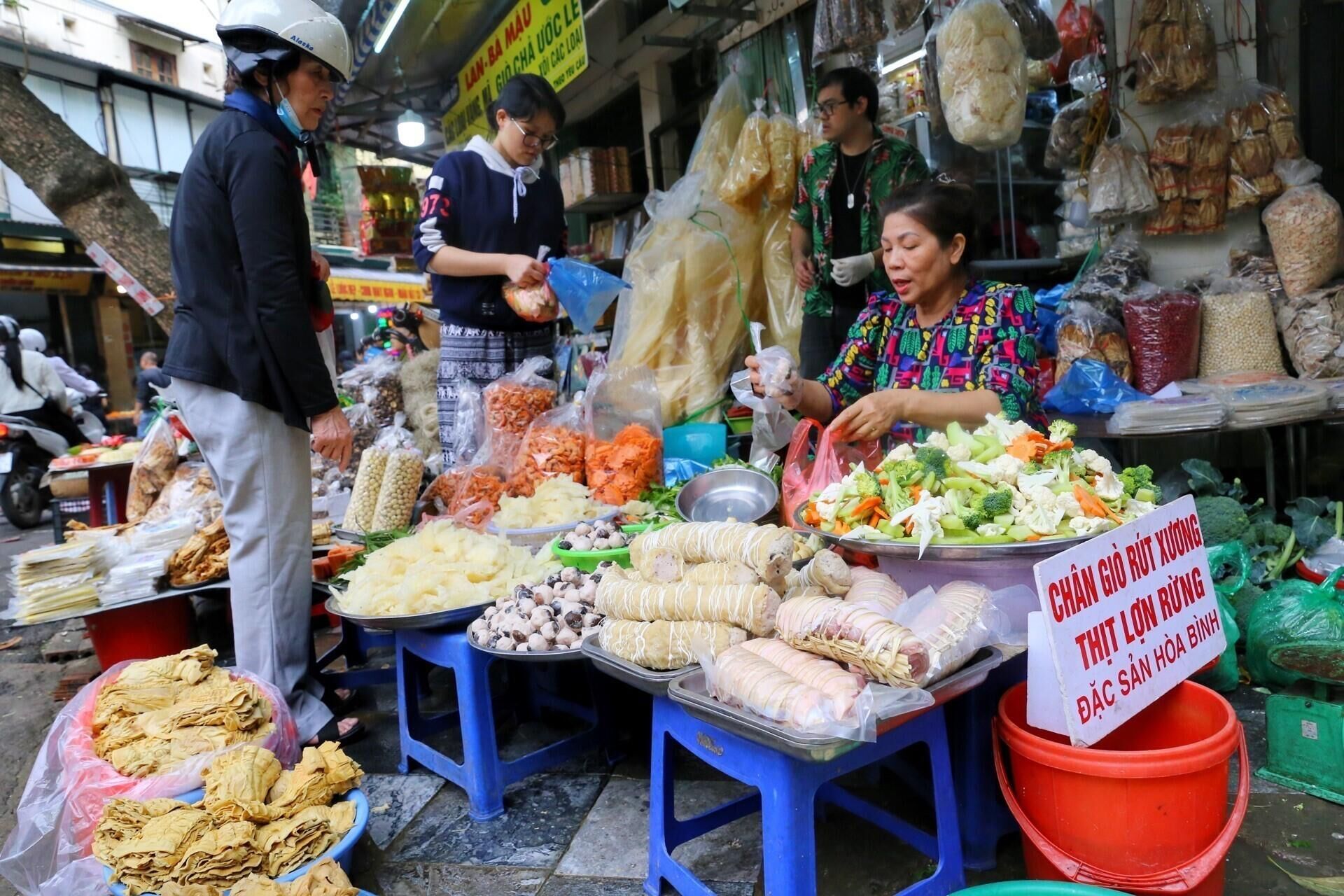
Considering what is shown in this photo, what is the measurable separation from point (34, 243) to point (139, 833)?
19.3 m

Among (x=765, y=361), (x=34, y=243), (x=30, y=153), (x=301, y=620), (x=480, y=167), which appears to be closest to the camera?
(x=765, y=361)

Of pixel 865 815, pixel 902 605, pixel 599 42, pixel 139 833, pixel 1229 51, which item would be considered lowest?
pixel 865 815

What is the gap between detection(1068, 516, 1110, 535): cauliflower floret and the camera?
1.92 m

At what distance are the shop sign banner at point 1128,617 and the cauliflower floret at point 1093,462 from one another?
0.20 meters

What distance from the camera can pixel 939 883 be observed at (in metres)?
1.84

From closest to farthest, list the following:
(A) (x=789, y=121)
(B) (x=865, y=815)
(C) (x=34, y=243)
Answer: (B) (x=865, y=815)
(A) (x=789, y=121)
(C) (x=34, y=243)

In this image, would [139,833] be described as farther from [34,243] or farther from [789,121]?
[34,243]

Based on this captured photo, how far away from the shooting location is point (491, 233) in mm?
3932

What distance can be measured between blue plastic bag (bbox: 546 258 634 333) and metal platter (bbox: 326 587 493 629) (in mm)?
1563

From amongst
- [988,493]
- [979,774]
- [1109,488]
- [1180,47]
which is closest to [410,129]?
[1180,47]

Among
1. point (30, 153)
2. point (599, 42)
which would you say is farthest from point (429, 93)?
point (30, 153)

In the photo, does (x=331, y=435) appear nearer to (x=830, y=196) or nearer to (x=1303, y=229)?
(x=830, y=196)

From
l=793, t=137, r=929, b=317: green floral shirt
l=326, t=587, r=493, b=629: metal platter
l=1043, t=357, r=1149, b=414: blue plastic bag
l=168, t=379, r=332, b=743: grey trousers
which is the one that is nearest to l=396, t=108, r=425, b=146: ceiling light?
→ l=793, t=137, r=929, b=317: green floral shirt

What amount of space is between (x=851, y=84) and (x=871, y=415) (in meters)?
2.21
